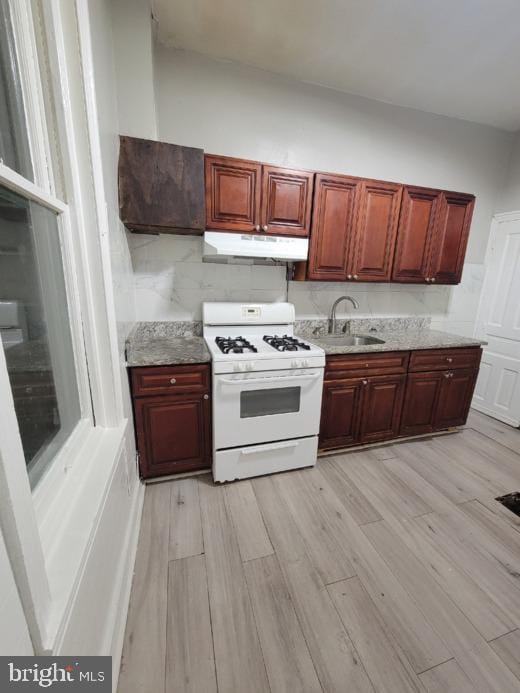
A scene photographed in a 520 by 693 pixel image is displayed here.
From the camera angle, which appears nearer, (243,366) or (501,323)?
(243,366)

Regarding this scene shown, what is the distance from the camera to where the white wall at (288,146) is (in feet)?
6.47

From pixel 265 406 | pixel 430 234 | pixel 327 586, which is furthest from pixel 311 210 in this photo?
pixel 327 586

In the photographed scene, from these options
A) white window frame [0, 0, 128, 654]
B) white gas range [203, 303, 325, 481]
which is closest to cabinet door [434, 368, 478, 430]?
white gas range [203, 303, 325, 481]

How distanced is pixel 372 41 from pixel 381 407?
2.47 meters

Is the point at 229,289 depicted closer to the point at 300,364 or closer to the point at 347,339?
the point at 300,364

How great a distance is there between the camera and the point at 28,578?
54cm

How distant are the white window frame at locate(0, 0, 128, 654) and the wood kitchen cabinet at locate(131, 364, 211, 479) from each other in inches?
14.3

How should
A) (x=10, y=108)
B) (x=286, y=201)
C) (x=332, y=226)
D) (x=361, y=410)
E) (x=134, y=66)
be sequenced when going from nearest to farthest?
(x=10, y=108) → (x=134, y=66) → (x=286, y=201) → (x=332, y=226) → (x=361, y=410)

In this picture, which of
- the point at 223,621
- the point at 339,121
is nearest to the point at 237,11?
the point at 339,121

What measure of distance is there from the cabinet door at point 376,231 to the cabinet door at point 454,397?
3.45ft

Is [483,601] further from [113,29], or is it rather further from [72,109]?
[113,29]

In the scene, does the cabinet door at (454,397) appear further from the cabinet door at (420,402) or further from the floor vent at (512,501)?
the floor vent at (512,501)

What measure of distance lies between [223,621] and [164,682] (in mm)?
259

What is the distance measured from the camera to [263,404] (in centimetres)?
187
